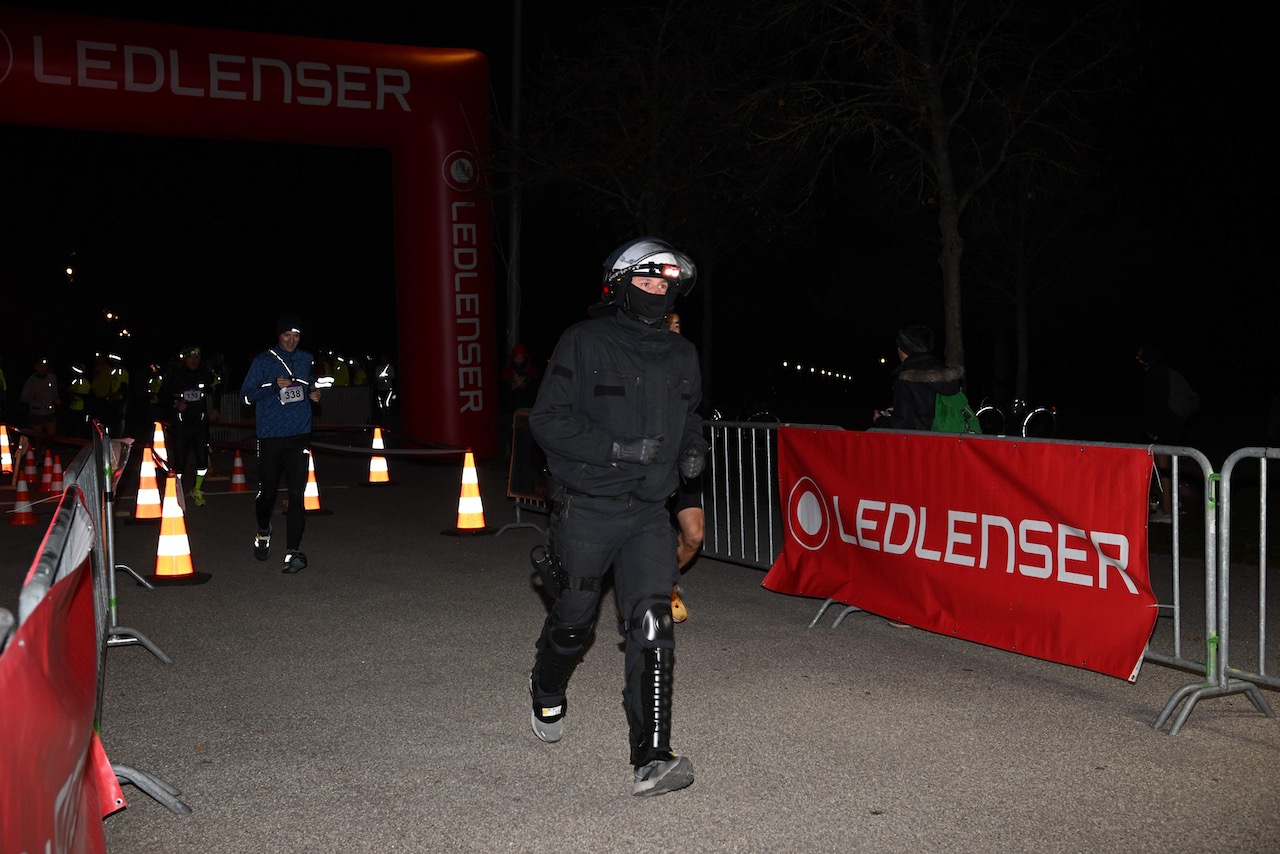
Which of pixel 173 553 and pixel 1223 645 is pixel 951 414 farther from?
pixel 173 553

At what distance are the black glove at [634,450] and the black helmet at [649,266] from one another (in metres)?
0.54

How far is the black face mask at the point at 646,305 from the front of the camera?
474 centimetres

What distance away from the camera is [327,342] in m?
61.0

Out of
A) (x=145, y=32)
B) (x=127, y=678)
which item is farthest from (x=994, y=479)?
(x=145, y=32)

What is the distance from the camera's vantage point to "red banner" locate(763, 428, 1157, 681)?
19.0 ft

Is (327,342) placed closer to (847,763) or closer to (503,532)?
(503,532)

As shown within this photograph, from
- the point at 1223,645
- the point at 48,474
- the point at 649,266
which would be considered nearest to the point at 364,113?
the point at 48,474

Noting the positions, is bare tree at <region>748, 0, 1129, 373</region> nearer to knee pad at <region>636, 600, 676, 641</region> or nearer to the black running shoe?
the black running shoe

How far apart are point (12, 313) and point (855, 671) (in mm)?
63786

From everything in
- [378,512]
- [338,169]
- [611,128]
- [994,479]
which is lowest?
[378,512]

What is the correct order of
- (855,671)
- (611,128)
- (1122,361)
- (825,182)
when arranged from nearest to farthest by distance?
(855,671) < (611,128) < (825,182) < (1122,361)

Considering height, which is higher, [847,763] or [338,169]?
[338,169]

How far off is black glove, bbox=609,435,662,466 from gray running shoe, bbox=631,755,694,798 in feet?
3.63

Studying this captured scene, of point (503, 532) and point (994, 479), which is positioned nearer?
point (994, 479)
